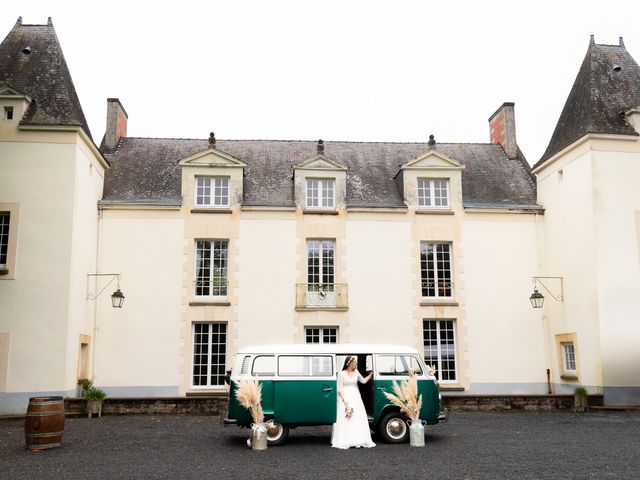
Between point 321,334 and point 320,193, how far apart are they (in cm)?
452

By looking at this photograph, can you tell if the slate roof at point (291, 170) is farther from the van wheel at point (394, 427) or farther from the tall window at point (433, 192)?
the van wheel at point (394, 427)

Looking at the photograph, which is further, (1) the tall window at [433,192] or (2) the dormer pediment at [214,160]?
(1) the tall window at [433,192]

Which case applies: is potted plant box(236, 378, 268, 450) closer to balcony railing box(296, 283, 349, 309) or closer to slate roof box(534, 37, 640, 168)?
balcony railing box(296, 283, 349, 309)

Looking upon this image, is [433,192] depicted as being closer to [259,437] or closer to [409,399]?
[409,399]

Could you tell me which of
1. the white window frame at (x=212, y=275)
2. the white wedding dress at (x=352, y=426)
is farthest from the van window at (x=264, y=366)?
the white window frame at (x=212, y=275)

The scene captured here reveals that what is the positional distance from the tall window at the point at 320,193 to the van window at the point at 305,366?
30.6ft

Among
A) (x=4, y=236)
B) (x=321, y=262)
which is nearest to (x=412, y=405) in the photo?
(x=321, y=262)

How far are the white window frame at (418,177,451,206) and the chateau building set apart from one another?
0.17ft

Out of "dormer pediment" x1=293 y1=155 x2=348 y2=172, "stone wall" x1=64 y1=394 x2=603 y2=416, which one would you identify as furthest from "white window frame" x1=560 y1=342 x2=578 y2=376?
"dormer pediment" x1=293 y1=155 x2=348 y2=172

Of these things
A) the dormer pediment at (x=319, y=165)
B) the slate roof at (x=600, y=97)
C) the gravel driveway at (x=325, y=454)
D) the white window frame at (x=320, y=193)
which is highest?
the slate roof at (x=600, y=97)

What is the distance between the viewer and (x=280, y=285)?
20.5m

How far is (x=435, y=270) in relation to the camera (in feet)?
69.7

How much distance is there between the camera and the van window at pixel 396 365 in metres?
12.8

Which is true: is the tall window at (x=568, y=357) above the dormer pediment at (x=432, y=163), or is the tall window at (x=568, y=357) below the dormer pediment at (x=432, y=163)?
below
